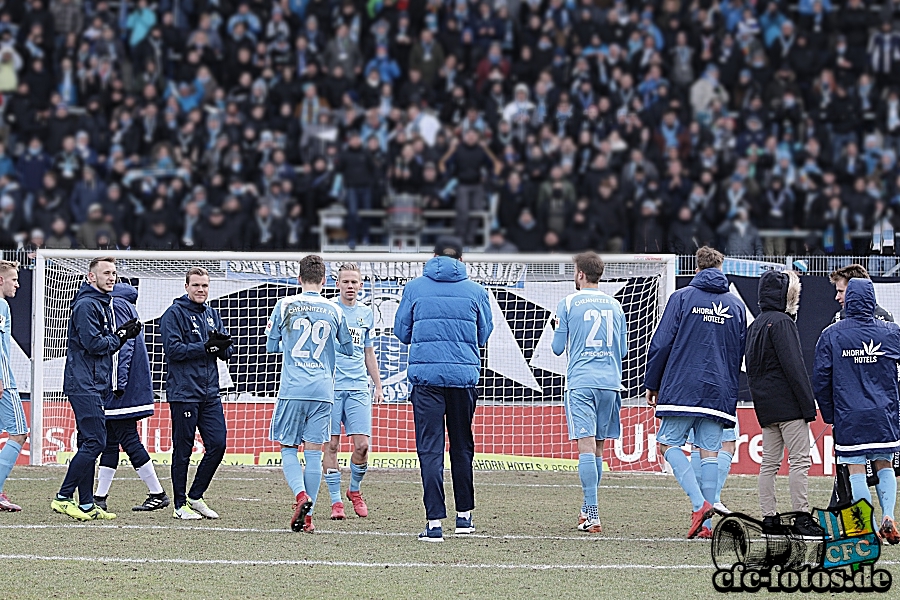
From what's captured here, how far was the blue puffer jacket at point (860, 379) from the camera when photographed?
9.19m

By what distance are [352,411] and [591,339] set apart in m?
2.42

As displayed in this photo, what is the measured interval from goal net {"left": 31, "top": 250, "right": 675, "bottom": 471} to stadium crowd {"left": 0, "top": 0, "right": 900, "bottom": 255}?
15.8ft

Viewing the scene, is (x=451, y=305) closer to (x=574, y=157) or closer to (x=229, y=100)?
(x=574, y=157)

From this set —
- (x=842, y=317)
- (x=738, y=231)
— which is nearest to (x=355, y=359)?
(x=842, y=317)

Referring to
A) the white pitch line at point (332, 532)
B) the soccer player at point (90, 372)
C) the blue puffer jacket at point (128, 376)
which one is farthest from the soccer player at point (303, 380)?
the blue puffer jacket at point (128, 376)

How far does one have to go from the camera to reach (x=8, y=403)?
435 inches

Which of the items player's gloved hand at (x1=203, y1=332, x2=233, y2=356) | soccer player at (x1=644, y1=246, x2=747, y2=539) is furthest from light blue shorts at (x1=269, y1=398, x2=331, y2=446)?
soccer player at (x1=644, y1=246, x2=747, y2=539)

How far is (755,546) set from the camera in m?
7.90

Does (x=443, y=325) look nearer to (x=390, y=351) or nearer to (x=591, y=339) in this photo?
(x=591, y=339)

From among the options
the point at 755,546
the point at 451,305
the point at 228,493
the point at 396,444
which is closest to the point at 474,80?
the point at 396,444

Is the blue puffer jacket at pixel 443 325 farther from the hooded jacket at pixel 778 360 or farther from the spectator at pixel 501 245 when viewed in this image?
the spectator at pixel 501 245

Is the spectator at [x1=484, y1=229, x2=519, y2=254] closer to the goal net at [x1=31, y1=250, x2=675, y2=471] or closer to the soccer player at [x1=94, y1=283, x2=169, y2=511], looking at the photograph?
the goal net at [x1=31, y1=250, x2=675, y2=471]

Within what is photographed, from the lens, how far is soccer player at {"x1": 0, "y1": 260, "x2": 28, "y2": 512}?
1091cm

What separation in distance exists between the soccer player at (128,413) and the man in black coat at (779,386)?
15.9ft
